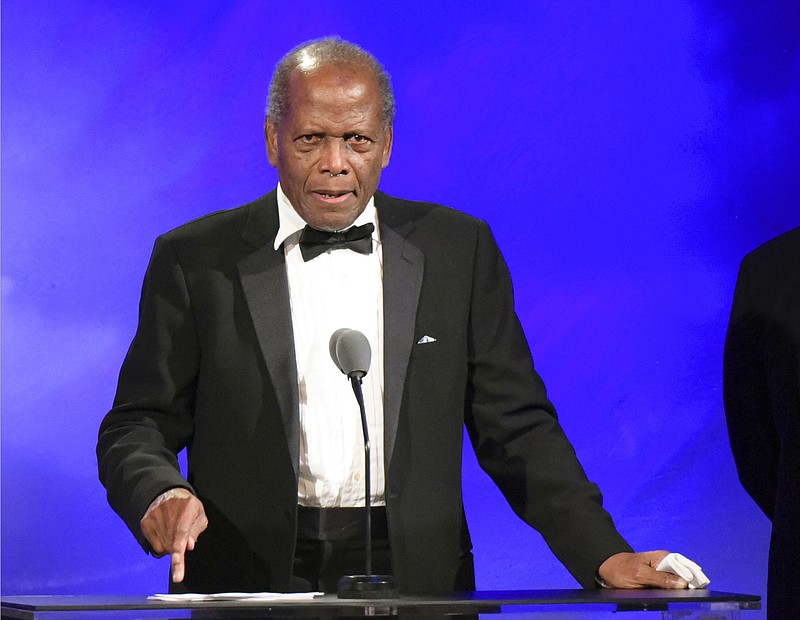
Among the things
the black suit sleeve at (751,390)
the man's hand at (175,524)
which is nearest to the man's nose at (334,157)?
the man's hand at (175,524)

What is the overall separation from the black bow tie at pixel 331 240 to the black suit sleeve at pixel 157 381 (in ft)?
0.81

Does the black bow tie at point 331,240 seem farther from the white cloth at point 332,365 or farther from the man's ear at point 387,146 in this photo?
the man's ear at point 387,146

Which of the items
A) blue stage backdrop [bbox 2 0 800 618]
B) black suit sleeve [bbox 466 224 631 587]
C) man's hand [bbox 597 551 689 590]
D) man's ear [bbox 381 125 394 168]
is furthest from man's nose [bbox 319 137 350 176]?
blue stage backdrop [bbox 2 0 800 618]

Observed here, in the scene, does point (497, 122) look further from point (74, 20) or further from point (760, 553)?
point (760, 553)

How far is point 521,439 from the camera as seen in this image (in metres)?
2.45

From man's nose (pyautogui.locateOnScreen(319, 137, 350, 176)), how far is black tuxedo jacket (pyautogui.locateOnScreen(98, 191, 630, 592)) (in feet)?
0.54

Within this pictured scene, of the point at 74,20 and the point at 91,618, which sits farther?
the point at 74,20

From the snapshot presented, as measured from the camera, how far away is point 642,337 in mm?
4074

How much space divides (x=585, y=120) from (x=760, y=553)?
1.49 meters

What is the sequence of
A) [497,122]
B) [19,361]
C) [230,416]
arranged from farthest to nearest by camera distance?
[497,122] < [19,361] < [230,416]

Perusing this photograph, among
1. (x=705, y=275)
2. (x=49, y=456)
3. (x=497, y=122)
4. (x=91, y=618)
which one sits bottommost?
(x=91, y=618)

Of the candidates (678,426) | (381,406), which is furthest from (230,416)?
(678,426)

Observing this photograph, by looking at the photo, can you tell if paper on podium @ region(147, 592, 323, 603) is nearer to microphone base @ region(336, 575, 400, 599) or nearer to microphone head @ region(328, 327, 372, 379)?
microphone base @ region(336, 575, 400, 599)

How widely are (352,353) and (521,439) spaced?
571mm
